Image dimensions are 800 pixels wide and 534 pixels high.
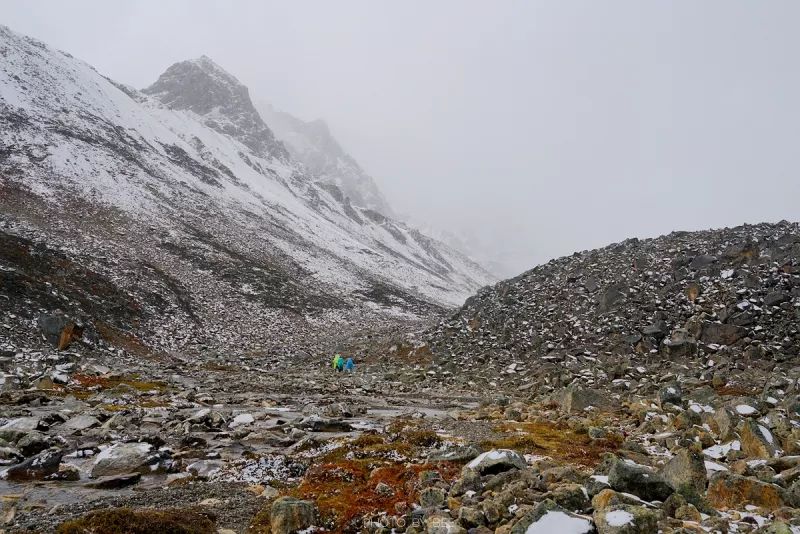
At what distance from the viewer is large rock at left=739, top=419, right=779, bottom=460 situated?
36.6 feet

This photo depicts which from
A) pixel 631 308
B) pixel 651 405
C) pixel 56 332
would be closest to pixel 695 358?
pixel 631 308

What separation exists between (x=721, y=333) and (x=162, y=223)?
74149 mm

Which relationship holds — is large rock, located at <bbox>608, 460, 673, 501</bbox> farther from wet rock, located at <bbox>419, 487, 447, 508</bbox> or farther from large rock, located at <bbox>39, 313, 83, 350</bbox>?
large rock, located at <bbox>39, 313, 83, 350</bbox>

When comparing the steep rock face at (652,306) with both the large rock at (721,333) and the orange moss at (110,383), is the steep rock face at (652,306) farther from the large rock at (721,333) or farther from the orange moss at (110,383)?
the orange moss at (110,383)

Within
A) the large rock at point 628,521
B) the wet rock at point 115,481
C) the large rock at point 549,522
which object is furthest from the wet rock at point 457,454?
the wet rock at point 115,481

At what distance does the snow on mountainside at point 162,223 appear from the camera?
163 ft

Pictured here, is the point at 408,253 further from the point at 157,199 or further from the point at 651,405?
the point at 651,405

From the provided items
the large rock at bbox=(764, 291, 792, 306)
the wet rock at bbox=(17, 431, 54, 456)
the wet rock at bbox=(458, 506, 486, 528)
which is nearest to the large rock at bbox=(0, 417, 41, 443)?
the wet rock at bbox=(17, 431, 54, 456)

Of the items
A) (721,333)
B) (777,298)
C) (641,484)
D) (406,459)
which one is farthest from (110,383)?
(777,298)

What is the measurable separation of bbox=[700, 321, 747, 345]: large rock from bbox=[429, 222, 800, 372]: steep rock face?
0.05m

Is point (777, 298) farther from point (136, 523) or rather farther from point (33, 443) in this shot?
point (33, 443)

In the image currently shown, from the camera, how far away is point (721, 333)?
2728 centimetres

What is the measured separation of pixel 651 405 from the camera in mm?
18062

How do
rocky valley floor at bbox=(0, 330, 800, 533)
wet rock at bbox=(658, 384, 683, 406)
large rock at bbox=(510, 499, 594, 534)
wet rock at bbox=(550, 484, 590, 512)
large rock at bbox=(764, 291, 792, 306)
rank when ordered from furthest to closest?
large rock at bbox=(764, 291, 792, 306) → wet rock at bbox=(658, 384, 683, 406) → rocky valley floor at bbox=(0, 330, 800, 533) → wet rock at bbox=(550, 484, 590, 512) → large rock at bbox=(510, 499, 594, 534)
